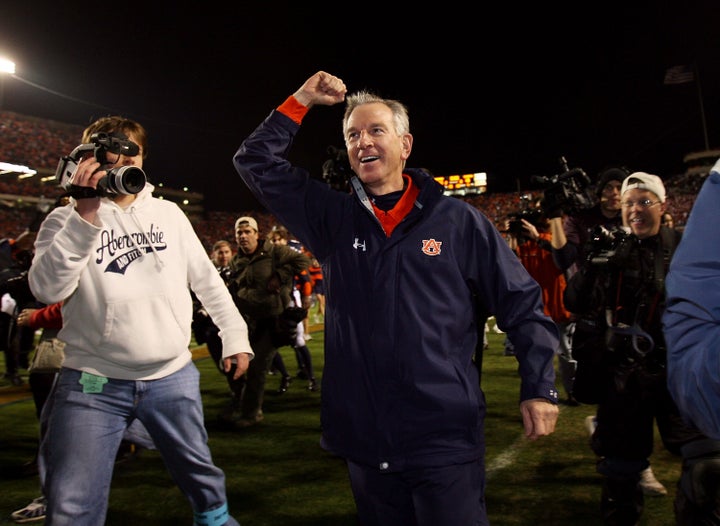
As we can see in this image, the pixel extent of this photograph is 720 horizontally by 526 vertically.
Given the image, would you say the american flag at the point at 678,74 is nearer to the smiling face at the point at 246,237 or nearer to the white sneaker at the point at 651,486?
the smiling face at the point at 246,237

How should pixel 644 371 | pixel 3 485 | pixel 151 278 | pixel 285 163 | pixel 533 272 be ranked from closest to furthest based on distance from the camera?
pixel 285 163
pixel 151 278
pixel 644 371
pixel 3 485
pixel 533 272

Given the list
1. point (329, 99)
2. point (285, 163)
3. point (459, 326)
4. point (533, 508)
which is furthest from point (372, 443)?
point (533, 508)

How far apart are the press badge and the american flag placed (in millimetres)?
37358

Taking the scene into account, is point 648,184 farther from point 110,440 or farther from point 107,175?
point 110,440

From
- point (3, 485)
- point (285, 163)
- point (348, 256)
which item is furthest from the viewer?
point (3, 485)

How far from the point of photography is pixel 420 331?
2049 mm

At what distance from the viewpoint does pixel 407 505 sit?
6.87ft

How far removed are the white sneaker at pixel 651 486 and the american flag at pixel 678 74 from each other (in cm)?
3497

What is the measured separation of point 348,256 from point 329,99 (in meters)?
0.69

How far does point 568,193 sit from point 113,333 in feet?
10.6

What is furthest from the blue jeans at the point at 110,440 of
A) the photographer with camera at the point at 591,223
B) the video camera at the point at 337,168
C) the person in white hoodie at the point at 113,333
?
the photographer with camera at the point at 591,223

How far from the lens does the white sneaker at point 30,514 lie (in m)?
3.71

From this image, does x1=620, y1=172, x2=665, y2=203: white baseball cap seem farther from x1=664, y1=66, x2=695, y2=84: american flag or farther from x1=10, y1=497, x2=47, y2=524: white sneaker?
x1=664, y1=66, x2=695, y2=84: american flag

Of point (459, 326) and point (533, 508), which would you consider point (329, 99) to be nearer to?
point (459, 326)
